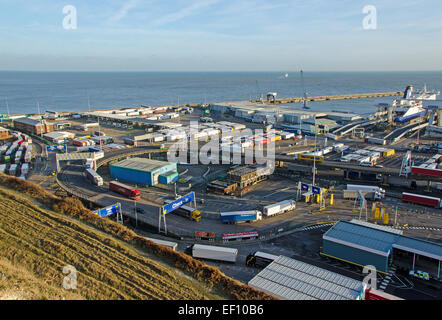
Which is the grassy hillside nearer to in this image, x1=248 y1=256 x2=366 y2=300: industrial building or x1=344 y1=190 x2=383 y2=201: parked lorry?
x1=248 y1=256 x2=366 y2=300: industrial building

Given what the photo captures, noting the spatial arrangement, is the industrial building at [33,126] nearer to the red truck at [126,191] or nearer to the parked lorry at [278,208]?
the red truck at [126,191]

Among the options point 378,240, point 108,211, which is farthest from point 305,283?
point 108,211

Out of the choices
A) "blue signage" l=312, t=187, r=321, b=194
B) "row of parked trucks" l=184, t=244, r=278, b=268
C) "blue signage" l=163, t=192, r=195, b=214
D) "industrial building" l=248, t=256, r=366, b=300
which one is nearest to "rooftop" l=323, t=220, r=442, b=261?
"industrial building" l=248, t=256, r=366, b=300

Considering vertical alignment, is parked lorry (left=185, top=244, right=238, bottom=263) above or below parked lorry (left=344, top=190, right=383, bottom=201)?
below

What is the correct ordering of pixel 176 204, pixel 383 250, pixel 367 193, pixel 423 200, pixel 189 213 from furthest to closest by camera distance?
pixel 367 193 → pixel 423 200 → pixel 189 213 → pixel 176 204 → pixel 383 250

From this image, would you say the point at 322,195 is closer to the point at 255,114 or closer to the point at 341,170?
the point at 341,170

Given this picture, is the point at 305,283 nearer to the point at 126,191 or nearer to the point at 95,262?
the point at 95,262
